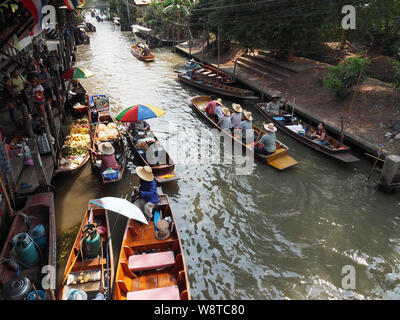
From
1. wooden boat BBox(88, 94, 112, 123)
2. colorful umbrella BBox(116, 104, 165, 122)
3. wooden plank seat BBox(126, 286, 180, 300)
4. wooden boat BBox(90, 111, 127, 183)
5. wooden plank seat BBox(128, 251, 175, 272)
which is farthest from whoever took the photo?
wooden boat BBox(88, 94, 112, 123)

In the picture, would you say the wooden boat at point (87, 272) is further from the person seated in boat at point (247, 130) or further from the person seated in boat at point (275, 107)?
the person seated in boat at point (275, 107)

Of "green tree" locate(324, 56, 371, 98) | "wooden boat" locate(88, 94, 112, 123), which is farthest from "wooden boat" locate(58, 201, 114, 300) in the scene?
"green tree" locate(324, 56, 371, 98)

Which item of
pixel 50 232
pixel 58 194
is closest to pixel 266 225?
pixel 50 232

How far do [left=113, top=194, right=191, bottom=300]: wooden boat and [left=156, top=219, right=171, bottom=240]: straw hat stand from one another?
0.11 meters

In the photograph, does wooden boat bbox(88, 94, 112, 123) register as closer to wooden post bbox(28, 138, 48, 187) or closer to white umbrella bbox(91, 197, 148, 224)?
wooden post bbox(28, 138, 48, 187)

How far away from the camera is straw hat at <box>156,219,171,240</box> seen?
7691 millimetres

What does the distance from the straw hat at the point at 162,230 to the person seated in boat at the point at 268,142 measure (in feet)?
20.2

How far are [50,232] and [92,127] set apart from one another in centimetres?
843

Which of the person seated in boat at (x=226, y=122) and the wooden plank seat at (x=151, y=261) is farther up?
the person seated in boat at (x=226, y=122)

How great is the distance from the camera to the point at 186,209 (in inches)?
392

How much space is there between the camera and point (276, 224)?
30.6 ft

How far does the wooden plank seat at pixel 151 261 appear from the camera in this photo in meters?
6.89

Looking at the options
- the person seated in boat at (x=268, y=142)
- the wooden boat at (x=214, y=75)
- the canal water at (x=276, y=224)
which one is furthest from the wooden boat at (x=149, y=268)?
the wooden boat at (x=214, y=75)

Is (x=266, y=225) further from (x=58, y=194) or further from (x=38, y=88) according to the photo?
(x=38, y=88)
